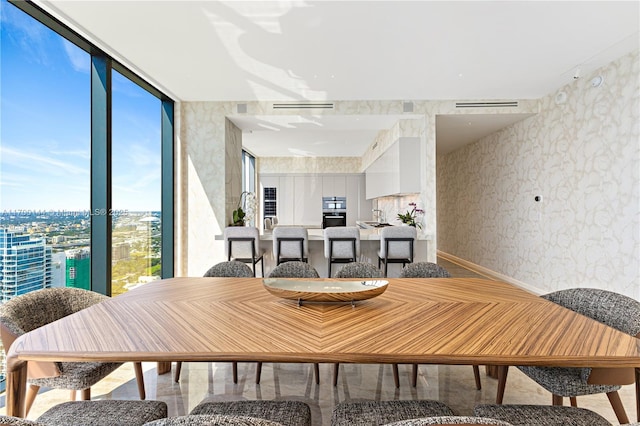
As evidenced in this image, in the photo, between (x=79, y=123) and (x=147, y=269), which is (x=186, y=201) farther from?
(x=79, y=123)

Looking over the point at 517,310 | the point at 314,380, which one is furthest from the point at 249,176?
the point at 517,310

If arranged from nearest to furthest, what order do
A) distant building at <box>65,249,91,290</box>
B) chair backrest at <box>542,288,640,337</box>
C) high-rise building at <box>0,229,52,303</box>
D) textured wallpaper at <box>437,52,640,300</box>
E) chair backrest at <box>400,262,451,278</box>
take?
chair backrest at <box>542,288,640,337</box> < high-rise building at <box>0,229,52,303</box> < chair backrest at <box>400,262,451,278</box> < distant building at <box>65,249,91,290</box> < textured wallpaper at <box>437,52,640,300</box>

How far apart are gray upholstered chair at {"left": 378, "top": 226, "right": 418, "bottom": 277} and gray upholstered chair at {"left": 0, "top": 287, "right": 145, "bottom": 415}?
273cm

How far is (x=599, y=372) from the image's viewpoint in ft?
4.08

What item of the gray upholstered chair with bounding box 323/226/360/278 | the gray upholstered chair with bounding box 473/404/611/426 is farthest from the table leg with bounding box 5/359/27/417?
the gray upholstered chair with bounding box 323/226/360/278

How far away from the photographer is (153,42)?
10.4 ft

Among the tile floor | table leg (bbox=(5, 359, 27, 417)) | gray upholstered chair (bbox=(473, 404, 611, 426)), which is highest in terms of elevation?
table leg (bbox=(5, 359, 27, 417))

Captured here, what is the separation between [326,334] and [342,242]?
2557 mm

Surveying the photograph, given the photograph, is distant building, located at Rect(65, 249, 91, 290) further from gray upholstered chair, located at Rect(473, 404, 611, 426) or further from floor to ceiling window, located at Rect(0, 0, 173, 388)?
gray upholstered chair, located at Rect(473, 404, 611, 426)

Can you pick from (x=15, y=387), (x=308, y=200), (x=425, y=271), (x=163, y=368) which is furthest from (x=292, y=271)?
(x=308, y=200)

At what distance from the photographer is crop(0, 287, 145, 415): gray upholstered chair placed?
53.6 inches

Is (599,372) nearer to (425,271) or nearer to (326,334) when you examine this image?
(326,334)

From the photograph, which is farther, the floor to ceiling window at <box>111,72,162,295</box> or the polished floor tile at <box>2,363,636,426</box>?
the floor to ceiling window at <box>111,72,162,295</box>

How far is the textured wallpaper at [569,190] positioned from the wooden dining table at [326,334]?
2.73 metres
